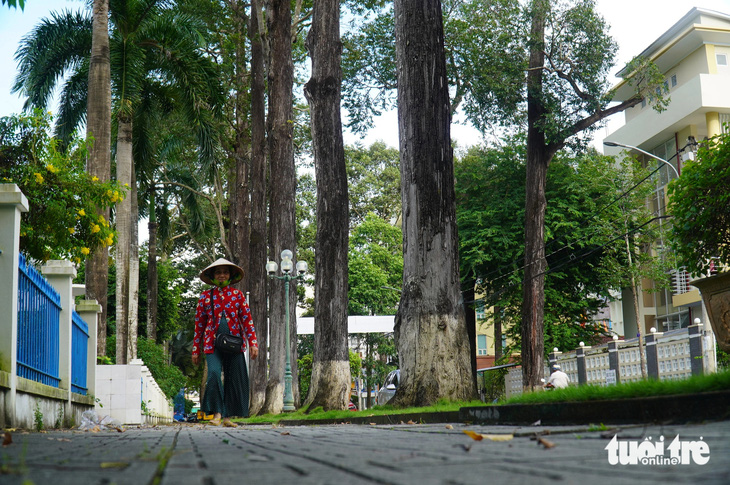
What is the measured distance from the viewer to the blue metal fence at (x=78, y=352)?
11844 millimetres

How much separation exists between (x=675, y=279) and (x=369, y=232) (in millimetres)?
18957

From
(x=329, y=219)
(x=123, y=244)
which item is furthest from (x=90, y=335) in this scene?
(x=123, y=244)

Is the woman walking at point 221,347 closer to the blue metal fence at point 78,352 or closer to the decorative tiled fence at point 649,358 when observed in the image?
the blue metal fence at point 78,352

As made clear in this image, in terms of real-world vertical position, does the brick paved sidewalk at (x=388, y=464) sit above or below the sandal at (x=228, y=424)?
above

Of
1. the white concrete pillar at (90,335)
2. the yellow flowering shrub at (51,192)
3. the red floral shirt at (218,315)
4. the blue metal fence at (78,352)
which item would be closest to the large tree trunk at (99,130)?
the yellow flowering shrub at (51,192)

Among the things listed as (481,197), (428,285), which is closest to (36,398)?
(428,285)

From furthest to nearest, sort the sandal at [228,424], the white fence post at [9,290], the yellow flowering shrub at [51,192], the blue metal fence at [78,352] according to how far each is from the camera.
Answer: the yellow flowering shrub at [51,192] → the blue metal fence at [78,352] → the sandal at [228,424] → the white fence post at [9,290]

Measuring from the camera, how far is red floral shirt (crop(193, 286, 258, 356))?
952cm

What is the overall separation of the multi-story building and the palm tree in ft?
64.8

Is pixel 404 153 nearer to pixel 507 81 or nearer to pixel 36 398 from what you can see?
pixel 36 398

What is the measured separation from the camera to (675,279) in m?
39.8

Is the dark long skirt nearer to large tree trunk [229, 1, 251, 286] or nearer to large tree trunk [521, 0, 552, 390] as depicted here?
large tree trunk [521, 0, 552, 390]

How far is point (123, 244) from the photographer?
928 inches

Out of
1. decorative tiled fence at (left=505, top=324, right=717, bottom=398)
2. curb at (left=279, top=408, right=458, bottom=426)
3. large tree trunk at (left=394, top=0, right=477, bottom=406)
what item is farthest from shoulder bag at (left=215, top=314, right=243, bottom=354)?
decorative tiled fence at (left=505, top=324, right=717, bottom=398)
